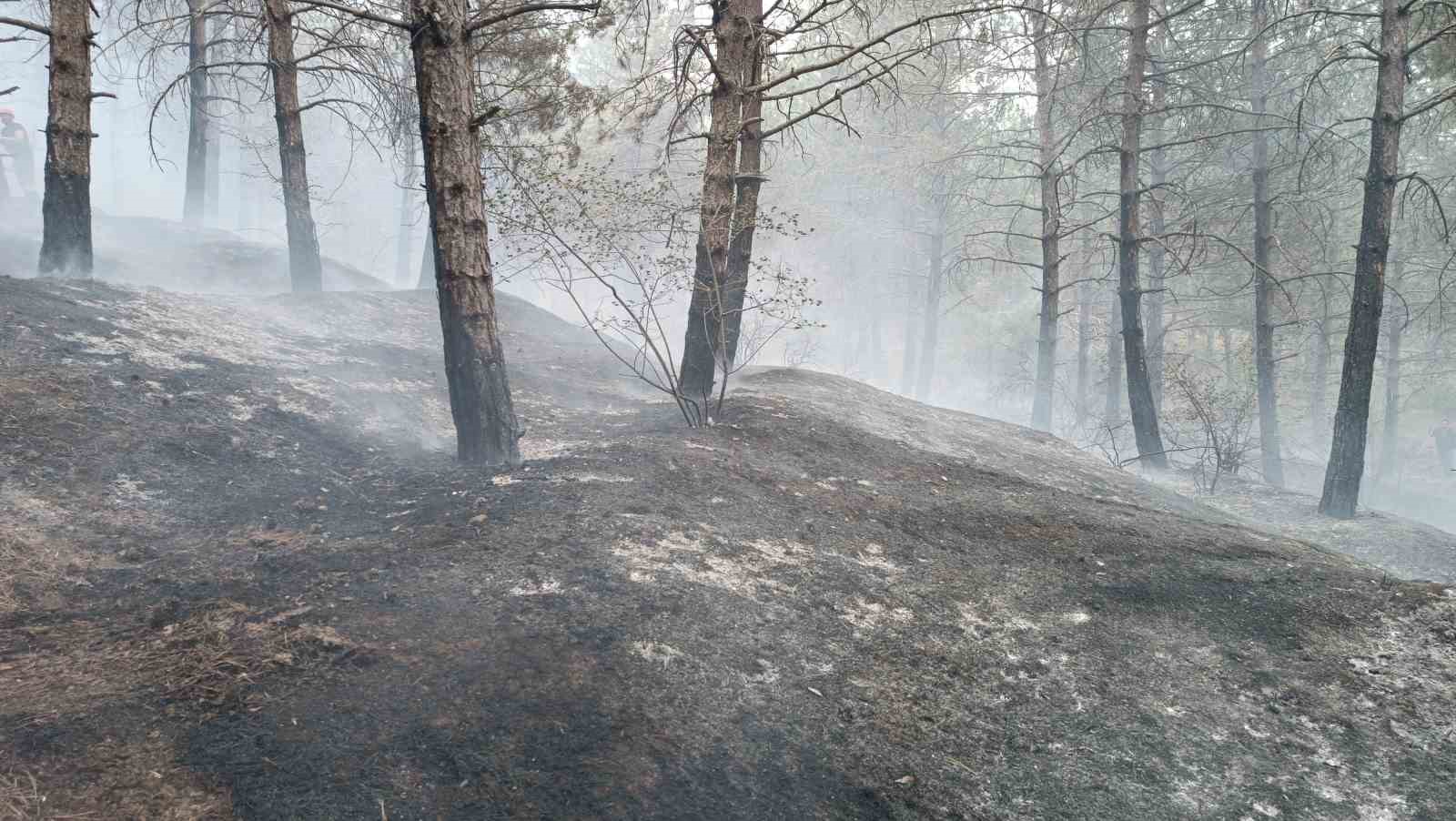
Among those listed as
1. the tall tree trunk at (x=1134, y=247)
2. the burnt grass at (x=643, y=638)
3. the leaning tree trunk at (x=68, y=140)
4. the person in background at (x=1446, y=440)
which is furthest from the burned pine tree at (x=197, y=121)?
the person in background at (x=1446, y=440)

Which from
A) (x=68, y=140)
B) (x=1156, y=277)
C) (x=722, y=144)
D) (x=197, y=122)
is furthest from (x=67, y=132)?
(x=1156, y=277)

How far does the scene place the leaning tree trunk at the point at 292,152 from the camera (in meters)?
12.6

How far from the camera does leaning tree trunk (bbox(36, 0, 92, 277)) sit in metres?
8.85

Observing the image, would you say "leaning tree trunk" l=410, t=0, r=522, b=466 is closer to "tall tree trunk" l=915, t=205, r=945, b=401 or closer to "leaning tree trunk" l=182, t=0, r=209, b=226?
"leaning tree trunk" l=182, t=0, r=209, b=226

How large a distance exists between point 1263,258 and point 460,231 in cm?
1518

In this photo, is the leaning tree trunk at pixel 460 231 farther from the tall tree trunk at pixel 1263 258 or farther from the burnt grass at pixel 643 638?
the tall tree trunk at pixel 1263 258

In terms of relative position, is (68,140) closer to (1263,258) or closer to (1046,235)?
(1046,235)

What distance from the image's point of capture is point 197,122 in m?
20.7

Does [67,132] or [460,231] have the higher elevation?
[67,132]

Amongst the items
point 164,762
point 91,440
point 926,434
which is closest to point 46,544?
point 91,440

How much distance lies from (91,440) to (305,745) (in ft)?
13.4

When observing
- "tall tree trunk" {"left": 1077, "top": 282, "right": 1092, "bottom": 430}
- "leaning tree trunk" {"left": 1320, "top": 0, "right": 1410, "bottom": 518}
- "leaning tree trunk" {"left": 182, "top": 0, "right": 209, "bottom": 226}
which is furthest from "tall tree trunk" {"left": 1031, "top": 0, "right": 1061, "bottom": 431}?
"leaning tree trunk" {"left": 182, "top": 0, "right": 209, "bottom": 226}

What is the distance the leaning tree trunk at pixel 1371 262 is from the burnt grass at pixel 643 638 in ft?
14.4

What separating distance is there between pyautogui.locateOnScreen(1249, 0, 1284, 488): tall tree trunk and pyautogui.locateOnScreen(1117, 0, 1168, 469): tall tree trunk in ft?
11.5
